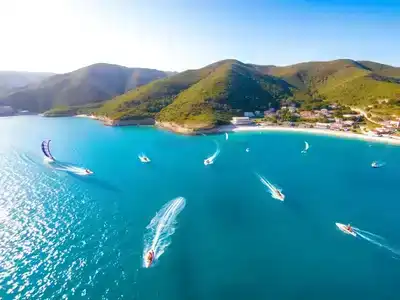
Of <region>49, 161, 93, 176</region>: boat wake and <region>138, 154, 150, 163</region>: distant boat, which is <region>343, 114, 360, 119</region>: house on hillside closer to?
<region>138, 154, 150, 163</region>: distant boat

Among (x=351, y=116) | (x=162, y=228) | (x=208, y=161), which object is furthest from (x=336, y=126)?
(x=162, y=228)

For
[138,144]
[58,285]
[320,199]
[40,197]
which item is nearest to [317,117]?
[138,144]

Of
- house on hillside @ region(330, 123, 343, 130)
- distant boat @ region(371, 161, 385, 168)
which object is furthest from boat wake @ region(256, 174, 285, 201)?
house on hillside @ region(330, 123, 343, 130)

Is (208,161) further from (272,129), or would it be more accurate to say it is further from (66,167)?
(272,129)

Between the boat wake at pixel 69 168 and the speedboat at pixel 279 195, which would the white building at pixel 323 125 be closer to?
the speedboat at pixel 279 195

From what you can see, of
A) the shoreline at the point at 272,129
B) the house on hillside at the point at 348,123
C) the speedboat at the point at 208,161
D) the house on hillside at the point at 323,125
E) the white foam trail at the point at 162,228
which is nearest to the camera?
the white foam trail at the point at 162,228

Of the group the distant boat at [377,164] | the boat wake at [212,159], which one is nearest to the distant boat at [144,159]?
the boat wake at [212,159]

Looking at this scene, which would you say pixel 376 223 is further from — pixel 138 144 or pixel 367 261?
pixel 138 144
